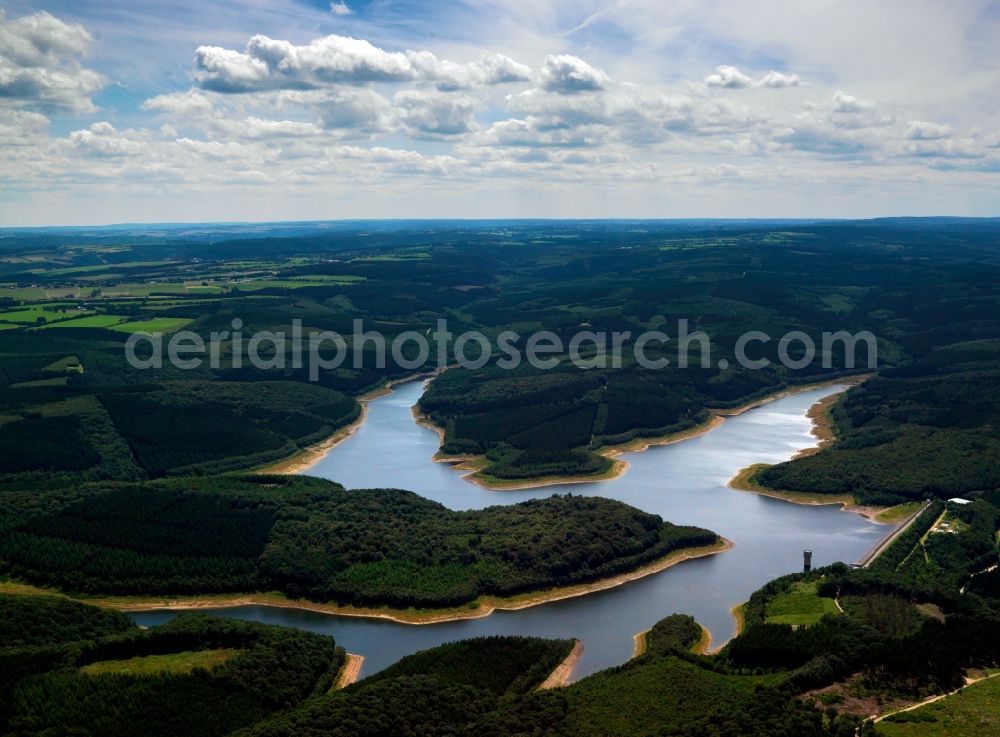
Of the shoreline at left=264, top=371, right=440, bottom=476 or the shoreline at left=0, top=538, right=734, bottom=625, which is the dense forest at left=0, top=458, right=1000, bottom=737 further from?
the shoreline at left=264, top=371, right=440, bottom=476

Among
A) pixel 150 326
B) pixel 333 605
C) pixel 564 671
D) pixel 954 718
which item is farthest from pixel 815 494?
pixel 150 326

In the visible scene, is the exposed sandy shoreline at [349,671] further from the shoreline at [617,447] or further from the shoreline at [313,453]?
the shoreline at [313,453]

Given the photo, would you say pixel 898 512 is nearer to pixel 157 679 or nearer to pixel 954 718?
pixel 954 718

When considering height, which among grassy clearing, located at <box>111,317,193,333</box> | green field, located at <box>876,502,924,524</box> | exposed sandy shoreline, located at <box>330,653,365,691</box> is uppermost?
grassy clearing, located at <box>111,317,193,333</box>

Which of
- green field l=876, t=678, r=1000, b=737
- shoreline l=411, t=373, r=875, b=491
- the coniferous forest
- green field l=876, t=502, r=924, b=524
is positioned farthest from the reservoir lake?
green field l=876, t=678, r=1000, b=737

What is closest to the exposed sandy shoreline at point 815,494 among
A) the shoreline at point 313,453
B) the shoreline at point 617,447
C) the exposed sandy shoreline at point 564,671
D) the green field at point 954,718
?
the shoreline at point 617,447
